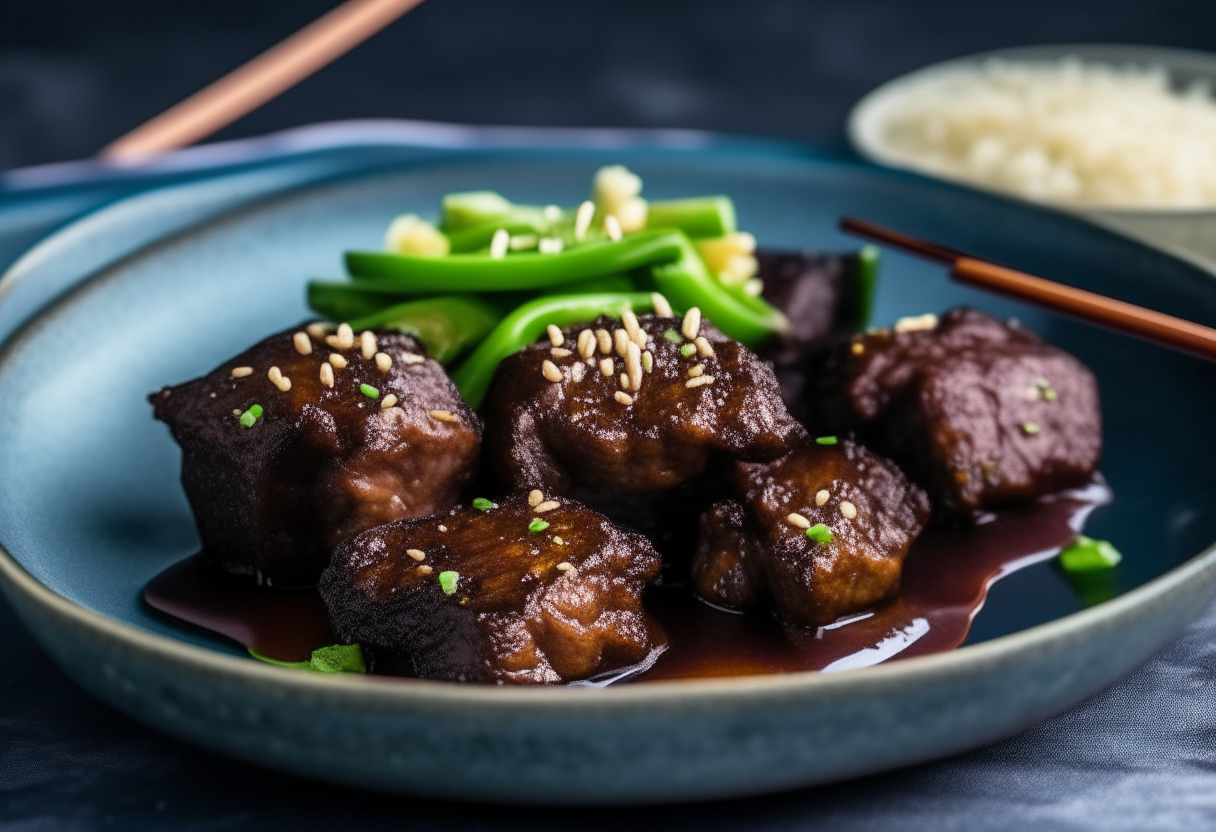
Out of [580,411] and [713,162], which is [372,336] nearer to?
[580,411]

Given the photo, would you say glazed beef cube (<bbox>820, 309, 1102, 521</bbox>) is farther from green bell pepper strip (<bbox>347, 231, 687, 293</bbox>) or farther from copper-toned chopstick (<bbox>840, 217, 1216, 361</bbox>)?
green bell pepper strip (<bbox>347, 231, 687, 293</bbox>)

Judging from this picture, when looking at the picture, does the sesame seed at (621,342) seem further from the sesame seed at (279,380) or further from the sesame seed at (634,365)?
the sesame seed at (279,380)

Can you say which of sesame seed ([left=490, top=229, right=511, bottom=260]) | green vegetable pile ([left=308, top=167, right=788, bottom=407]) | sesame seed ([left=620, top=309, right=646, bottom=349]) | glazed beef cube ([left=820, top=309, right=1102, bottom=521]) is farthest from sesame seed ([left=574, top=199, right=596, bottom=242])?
glazed beef cube ([left=820, top=309, right=1102, bottom=521])

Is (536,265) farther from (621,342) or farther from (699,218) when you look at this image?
(699,218)

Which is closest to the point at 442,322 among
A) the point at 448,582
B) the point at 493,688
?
the point at 448,582

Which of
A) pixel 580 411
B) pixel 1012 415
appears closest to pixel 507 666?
pixel 580 411

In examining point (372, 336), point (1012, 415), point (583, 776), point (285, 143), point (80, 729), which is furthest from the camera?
point (285, 143)
